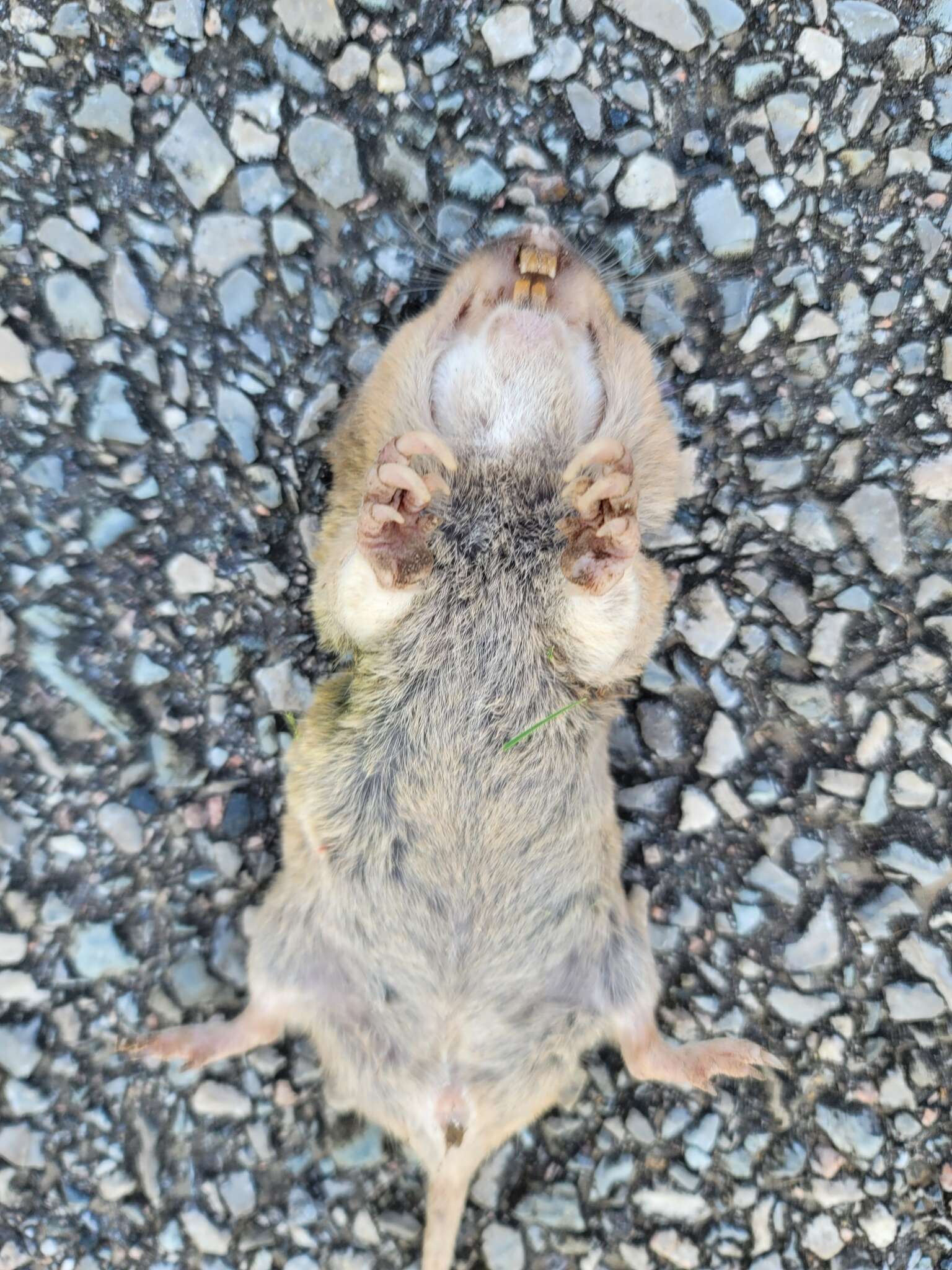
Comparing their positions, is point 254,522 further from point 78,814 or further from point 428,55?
point 428,55

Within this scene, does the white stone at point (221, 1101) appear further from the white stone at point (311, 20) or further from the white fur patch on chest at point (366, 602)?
the white stone at point (311, 20)

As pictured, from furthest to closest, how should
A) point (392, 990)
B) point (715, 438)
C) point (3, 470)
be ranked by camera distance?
point (715, 438)
point (3, 470)
point (392, 990)

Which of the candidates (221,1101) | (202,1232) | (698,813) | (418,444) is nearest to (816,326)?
(418,444)

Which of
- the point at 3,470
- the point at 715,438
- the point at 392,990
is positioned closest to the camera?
the point at 392,990

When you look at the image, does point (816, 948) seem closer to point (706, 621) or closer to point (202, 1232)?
point (706, 621)

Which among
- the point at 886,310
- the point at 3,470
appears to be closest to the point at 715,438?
the point at 886,310

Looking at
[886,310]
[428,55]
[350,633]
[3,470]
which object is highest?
[428,55]
